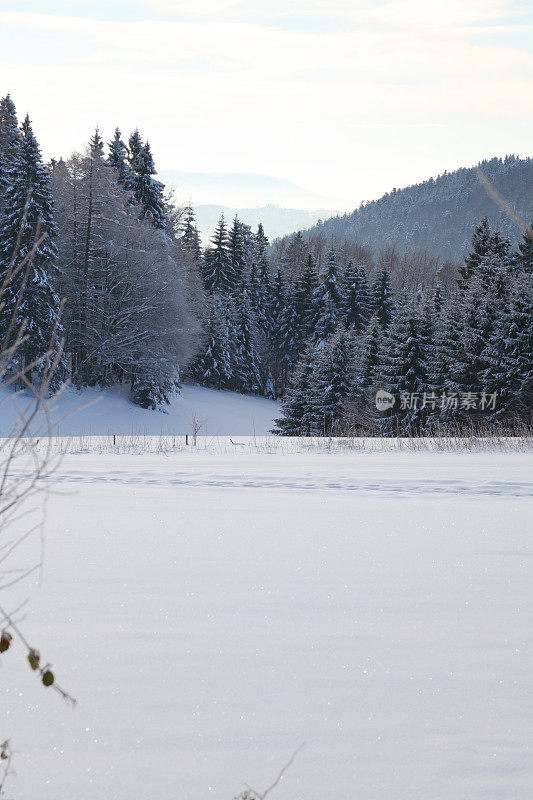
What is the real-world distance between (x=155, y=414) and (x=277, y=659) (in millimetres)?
36615

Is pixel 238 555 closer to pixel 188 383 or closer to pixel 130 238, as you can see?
pixel 130 238

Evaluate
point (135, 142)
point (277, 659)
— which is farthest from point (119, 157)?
point (277, 659)

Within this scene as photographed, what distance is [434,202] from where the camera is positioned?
639ft

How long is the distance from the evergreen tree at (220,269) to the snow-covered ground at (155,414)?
11.4m

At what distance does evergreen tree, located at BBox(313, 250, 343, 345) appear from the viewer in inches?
2389

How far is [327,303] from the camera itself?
61.3 meters

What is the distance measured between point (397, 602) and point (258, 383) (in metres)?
56.5

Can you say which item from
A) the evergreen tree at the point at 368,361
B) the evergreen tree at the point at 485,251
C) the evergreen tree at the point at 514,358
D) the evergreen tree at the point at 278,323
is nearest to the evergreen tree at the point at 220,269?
the evergreen tree at the point at 278,323

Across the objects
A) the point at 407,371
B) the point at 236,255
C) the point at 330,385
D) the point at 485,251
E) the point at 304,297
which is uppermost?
the point at 236,255

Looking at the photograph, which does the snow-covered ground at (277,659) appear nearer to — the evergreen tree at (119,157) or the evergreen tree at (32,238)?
the evergreen tree at (32,238)

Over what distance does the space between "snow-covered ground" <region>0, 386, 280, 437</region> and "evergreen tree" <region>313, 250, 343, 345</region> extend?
967 cm

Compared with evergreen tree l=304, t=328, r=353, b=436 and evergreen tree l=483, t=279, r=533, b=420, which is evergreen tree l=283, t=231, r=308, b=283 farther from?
evergreen tree l=483, t=279, r=533, b=420

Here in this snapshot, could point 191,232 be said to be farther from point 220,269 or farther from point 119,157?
point 119,157

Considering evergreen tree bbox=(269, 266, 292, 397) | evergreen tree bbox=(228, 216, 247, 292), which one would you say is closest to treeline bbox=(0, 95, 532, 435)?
evergreen tree bbox=(228, 216, 247, 292)
